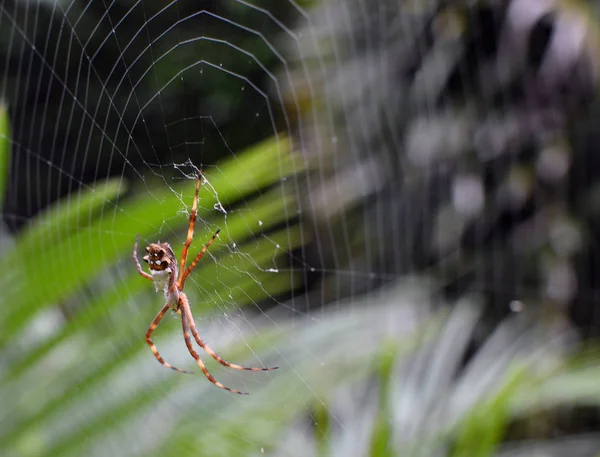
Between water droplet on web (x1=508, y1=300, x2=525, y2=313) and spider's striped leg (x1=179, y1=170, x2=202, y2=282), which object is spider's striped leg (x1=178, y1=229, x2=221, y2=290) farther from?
water droplet on web (x1=508, y1=300, x2=525, y2=313)

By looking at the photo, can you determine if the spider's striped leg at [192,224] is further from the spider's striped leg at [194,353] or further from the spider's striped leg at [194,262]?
the spider's striped leg at [194,353]

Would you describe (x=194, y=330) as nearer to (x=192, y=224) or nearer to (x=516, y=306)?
(x=192, y=224)

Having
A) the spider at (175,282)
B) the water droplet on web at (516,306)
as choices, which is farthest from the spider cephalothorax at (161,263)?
the water droplet on web at (516,306)

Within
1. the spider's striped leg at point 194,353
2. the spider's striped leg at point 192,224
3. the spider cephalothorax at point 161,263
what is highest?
the spider's striped leg at point 192,224

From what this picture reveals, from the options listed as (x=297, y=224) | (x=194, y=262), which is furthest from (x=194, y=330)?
(x=297, y=224)

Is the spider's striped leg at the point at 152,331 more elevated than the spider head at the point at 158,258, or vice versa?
the spider head at the point at 158,258

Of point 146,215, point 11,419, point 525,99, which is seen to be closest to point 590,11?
point 525,99

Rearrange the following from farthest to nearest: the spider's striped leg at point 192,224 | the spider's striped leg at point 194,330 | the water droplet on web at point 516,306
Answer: the water droplet on web at point 516,306
the spider's striped leg at point 194,330
the spider's striped leg at point 192,224
